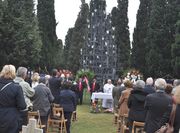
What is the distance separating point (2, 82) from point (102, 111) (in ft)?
56.3

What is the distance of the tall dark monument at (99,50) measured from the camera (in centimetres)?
3716

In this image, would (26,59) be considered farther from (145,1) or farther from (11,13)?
(145,1)

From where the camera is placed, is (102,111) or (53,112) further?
(102,111)

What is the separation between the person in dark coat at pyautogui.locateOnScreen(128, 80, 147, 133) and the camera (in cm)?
1245

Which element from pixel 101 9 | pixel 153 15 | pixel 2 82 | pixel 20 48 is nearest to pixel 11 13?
pixel 20 48

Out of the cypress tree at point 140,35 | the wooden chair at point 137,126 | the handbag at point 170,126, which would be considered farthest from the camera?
the cypress tree at point 140,35

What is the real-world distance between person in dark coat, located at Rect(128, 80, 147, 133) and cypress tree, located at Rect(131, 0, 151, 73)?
38937 millimetres

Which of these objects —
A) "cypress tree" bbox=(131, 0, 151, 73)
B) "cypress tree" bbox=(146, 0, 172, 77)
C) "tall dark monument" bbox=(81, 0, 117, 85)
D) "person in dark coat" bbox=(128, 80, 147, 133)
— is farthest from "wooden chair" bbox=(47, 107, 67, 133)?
"cypress tree" bbox=(131, 0, 151, 73)

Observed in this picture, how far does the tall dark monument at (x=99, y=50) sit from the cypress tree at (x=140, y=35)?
46.8 ft

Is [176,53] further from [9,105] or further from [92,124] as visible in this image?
[9,105]

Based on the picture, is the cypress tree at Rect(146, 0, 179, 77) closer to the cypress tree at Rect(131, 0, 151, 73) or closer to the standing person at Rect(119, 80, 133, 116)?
the cypress tree at Rect(131, 0, 151, 73)

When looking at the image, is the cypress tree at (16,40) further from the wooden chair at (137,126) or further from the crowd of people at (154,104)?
the wooden chair at (137,126)

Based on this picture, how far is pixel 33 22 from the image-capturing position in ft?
151

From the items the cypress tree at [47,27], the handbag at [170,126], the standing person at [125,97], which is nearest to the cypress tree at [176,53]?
the cypress tree at [47,27]
